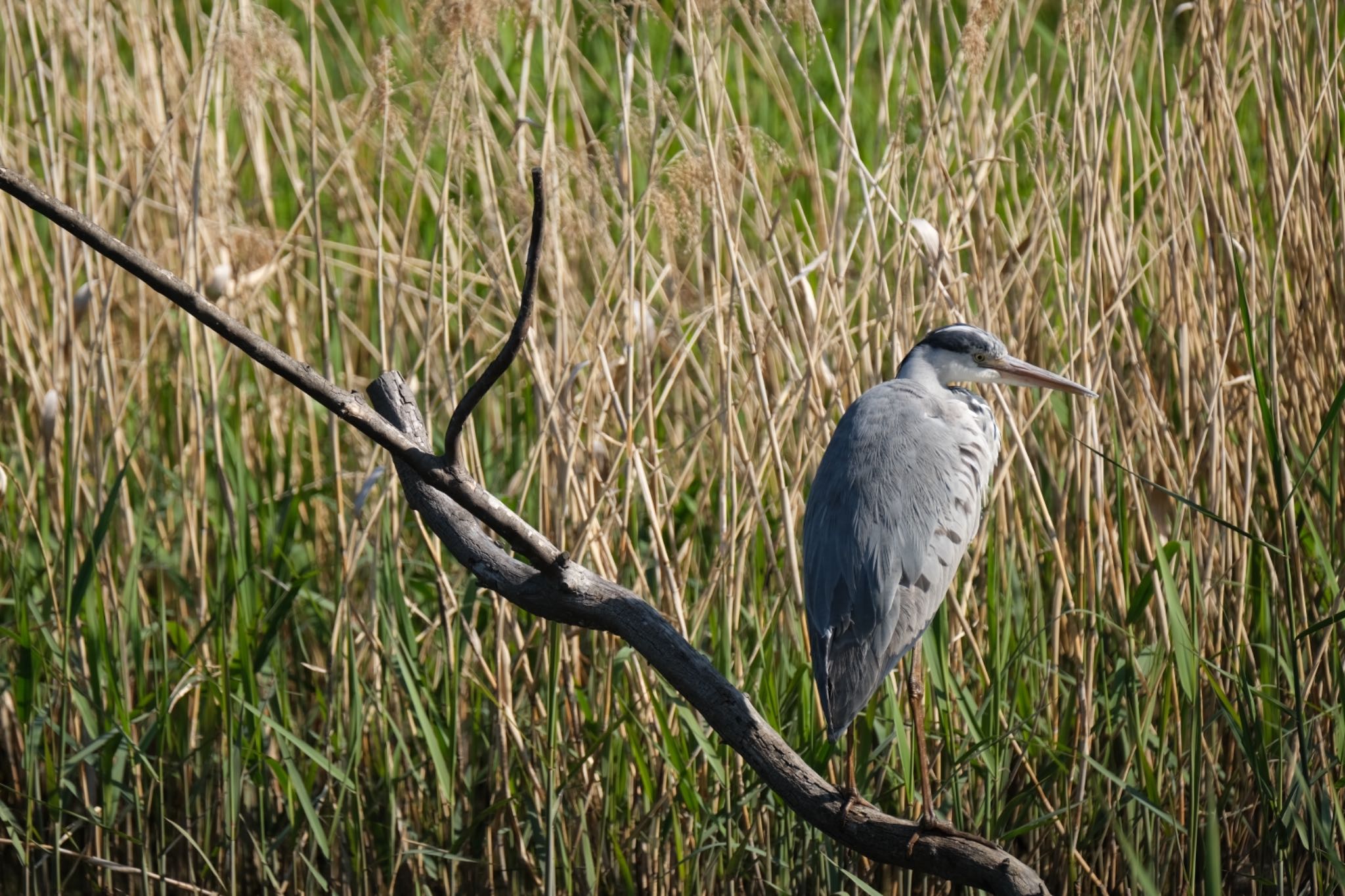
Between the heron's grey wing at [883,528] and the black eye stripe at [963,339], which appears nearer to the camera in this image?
the heron's grey wing at [883,528]

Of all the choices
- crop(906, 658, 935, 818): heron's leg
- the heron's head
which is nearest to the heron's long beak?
the heron's head

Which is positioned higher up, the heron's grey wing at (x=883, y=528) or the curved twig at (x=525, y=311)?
the curved twig at (x=525, y=311)

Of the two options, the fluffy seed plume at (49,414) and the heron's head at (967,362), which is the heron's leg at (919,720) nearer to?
the heron's head at (967,362)

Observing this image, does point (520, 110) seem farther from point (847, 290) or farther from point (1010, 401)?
point (847, 290)

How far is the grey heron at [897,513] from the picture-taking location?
5.78 ft

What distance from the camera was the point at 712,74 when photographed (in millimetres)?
2217

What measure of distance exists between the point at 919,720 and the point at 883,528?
10.9 inches

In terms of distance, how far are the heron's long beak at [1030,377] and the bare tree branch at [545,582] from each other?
2.61ft

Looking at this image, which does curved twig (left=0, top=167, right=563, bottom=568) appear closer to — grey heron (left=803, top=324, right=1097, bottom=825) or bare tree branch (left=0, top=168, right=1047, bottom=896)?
bare tree branch (left=0, top=168, right=1047, bottom=896)

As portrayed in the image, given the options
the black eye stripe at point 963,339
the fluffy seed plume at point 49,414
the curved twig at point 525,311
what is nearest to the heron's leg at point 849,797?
the curved twig at point 525,311

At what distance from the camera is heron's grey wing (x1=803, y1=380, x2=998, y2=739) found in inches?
69.3

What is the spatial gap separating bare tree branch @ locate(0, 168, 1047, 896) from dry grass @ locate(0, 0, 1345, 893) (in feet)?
1.82

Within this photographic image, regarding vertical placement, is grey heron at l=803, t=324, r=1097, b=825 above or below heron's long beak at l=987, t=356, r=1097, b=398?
below

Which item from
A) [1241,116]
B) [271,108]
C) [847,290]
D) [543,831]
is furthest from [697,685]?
[271,108]
